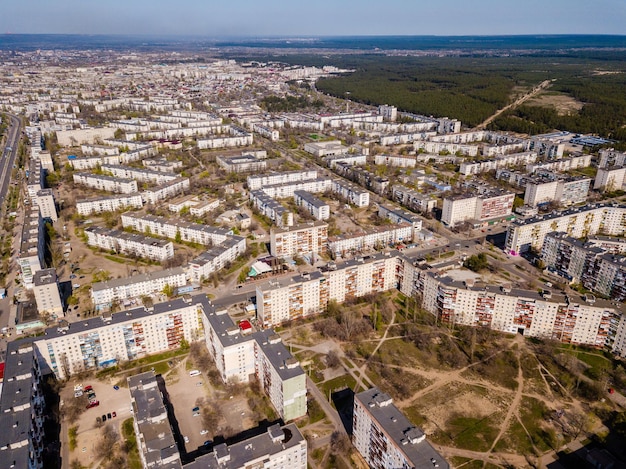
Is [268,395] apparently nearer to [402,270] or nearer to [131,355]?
[131,355]

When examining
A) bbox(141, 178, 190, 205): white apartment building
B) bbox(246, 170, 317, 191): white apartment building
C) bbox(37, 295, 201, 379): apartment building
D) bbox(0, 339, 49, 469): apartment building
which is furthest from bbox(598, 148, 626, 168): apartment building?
bbox(0, 339, 49, 469): apartment building

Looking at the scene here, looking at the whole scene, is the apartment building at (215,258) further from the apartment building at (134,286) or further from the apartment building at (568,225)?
the apartment building at (568,225)

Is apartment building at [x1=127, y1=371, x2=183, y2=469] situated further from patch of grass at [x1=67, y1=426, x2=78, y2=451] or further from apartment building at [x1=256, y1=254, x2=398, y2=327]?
apartment building at [x1=256, y1=254, x2=398, y2=327]

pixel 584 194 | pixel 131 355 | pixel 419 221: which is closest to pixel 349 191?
pixel 419 221

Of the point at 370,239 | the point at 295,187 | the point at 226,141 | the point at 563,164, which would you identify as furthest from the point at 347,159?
the point at 563,164

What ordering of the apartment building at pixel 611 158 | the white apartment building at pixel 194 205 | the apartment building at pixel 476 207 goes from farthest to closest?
the apartment building at pixel 611 158
the white apartment building at pixel 194 205
the apartment building at pixel 476 207

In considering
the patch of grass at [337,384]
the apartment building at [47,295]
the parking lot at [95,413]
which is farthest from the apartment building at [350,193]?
the parking lot at [95,413]
